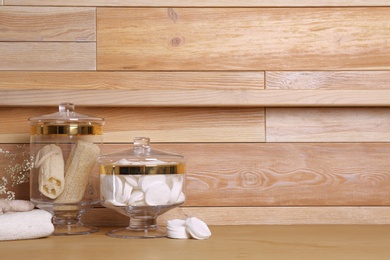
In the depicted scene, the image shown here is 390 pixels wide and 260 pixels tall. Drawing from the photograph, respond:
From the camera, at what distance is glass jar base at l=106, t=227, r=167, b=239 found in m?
1.37

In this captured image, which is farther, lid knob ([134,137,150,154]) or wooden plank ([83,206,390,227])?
wooden plank ([83,206,390,227])

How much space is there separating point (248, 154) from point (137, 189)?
0.37 meters

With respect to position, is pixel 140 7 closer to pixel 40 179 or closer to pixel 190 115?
pixel 190 115

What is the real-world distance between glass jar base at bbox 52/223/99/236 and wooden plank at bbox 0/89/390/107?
30cm

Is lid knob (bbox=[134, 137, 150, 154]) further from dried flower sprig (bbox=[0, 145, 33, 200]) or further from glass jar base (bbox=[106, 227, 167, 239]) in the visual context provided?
dried flower sprig (bbox=[0, 145, 33, 200])

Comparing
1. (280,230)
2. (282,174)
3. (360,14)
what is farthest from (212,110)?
(360,14)

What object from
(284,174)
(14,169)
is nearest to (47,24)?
(14,169)

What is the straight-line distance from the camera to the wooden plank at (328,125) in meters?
1.59

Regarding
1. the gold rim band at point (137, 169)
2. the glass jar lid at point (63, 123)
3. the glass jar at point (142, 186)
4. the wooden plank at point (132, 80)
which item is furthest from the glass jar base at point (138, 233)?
the wooden plank at point (132, 80)

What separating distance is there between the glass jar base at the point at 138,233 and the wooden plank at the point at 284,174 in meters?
0.20

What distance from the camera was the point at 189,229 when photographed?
1.34 meters

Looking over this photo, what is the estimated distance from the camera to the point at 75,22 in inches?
61.7

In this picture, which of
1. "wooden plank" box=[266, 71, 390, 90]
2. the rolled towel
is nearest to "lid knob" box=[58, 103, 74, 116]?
the rolled towel

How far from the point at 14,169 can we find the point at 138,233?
0.37 metres
